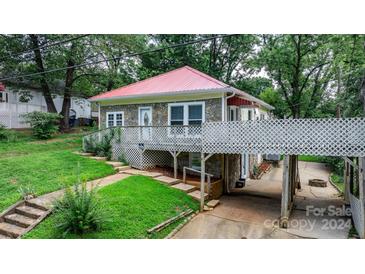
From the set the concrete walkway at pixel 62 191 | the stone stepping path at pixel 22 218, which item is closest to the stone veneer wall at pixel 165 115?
the concrete walkway at pixel 62 191

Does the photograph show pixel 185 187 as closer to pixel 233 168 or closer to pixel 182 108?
pixel 233 168

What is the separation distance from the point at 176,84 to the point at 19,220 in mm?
7715

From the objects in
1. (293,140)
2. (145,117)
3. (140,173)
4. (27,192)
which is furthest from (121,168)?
(293,140)

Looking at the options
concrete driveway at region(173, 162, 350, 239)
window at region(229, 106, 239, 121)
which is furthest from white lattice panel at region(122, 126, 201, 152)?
concrete driveway at region(173, 162, 350, 239)

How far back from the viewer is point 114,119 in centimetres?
1317

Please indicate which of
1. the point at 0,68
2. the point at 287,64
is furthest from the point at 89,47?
the point at 287,64

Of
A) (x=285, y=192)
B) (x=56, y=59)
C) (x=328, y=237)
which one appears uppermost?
(x=56, y=59)

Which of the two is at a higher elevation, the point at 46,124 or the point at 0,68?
the point at 0,68

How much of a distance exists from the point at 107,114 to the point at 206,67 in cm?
1137

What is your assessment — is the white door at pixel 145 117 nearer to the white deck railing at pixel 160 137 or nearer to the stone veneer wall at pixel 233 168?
the white deck railing at pixel 160 137

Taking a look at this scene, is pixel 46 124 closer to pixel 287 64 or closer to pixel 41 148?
pixel 41 148

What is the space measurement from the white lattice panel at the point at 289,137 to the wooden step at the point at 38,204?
4.91 metres

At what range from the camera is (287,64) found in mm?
16531
